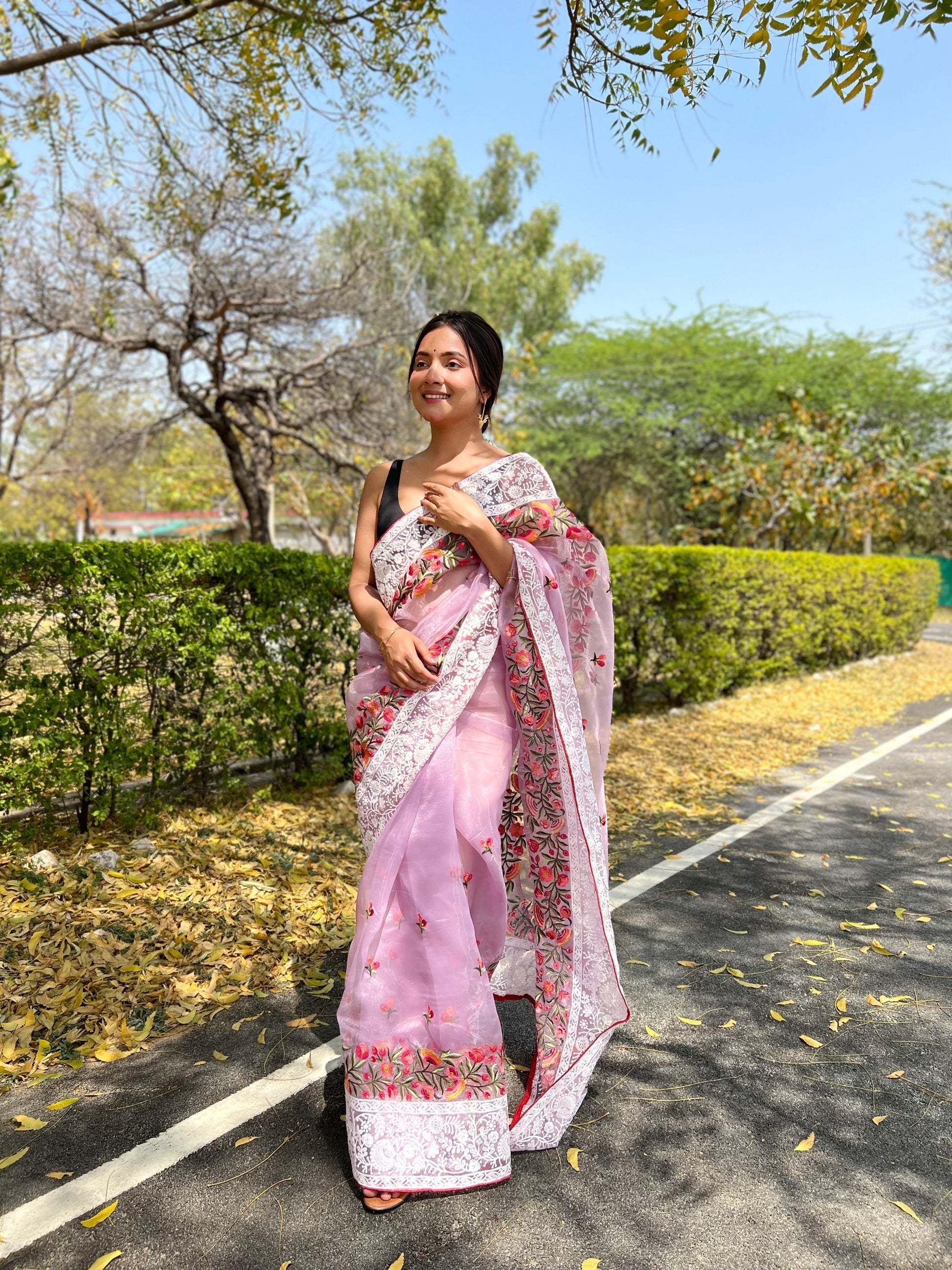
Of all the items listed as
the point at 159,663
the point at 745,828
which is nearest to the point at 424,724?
the point at 159,663

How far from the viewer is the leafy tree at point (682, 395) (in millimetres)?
24078

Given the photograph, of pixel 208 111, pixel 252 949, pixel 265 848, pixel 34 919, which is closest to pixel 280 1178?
pixel 252 949

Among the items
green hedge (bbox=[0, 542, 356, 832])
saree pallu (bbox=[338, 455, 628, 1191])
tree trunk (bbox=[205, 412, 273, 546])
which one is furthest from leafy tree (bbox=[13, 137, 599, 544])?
saree pallu (bbox=[338, 455, 628, 1191])

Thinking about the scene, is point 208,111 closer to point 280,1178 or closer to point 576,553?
point 576,553

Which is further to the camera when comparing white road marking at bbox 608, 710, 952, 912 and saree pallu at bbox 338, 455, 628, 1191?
white road marking at bbox 608, 710, 952, 912

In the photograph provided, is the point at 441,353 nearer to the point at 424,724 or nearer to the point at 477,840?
the point at 424,724

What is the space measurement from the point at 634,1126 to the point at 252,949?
1.82 m

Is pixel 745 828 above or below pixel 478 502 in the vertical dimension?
below

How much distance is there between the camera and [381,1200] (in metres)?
2.29

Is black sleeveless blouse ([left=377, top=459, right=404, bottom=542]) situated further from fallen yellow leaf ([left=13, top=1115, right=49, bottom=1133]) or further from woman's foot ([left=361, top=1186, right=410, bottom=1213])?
fallen yellow leaf ([left=13, top=1115, right=49, bottom=1133])

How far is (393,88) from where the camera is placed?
716 cm

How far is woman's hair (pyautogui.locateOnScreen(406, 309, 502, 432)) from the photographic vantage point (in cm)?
269

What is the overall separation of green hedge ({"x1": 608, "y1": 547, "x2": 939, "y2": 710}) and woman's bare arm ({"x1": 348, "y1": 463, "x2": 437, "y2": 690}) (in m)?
5.70

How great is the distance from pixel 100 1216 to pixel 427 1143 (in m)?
0.82
